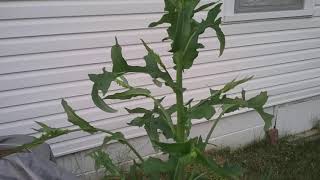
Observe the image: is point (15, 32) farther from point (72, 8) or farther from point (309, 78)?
point (309, 78)

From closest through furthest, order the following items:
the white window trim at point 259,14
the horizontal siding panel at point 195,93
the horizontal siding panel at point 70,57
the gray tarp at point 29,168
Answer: the gray tarp at point 29,168, the horizontal siding panel at point 70,57, the horizontal siding panel at point 195,93, the white window trim at point 259,14

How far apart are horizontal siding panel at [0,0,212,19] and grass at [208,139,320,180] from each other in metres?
1.75

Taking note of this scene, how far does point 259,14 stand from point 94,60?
2.07 metres

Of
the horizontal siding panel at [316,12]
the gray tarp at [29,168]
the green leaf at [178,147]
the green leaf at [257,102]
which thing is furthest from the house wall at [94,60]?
the green leaf at [178,147]

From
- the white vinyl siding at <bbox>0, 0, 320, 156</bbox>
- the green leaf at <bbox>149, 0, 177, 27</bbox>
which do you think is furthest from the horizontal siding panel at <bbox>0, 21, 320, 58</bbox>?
the green leaf at <bbox>149, 0, 177, 27</bbox>

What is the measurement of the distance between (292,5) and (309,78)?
1.02 meters

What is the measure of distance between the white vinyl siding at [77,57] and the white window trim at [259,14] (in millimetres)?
82

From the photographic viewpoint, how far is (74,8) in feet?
12.2

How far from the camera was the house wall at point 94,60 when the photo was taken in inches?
140

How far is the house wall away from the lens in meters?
3.55

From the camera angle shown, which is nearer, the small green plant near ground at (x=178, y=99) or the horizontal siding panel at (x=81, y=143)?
the small green plant near ground at (x=178, y=99)

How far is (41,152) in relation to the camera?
3.07 m

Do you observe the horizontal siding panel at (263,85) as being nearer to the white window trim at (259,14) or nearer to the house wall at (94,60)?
the house wall at (94,60)

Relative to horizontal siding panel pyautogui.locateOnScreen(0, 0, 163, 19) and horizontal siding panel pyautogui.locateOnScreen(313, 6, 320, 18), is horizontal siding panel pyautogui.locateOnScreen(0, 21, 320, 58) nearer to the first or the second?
horizontal siding panel pyautogui.locateOnScreen(0, 0, 163, 19)
